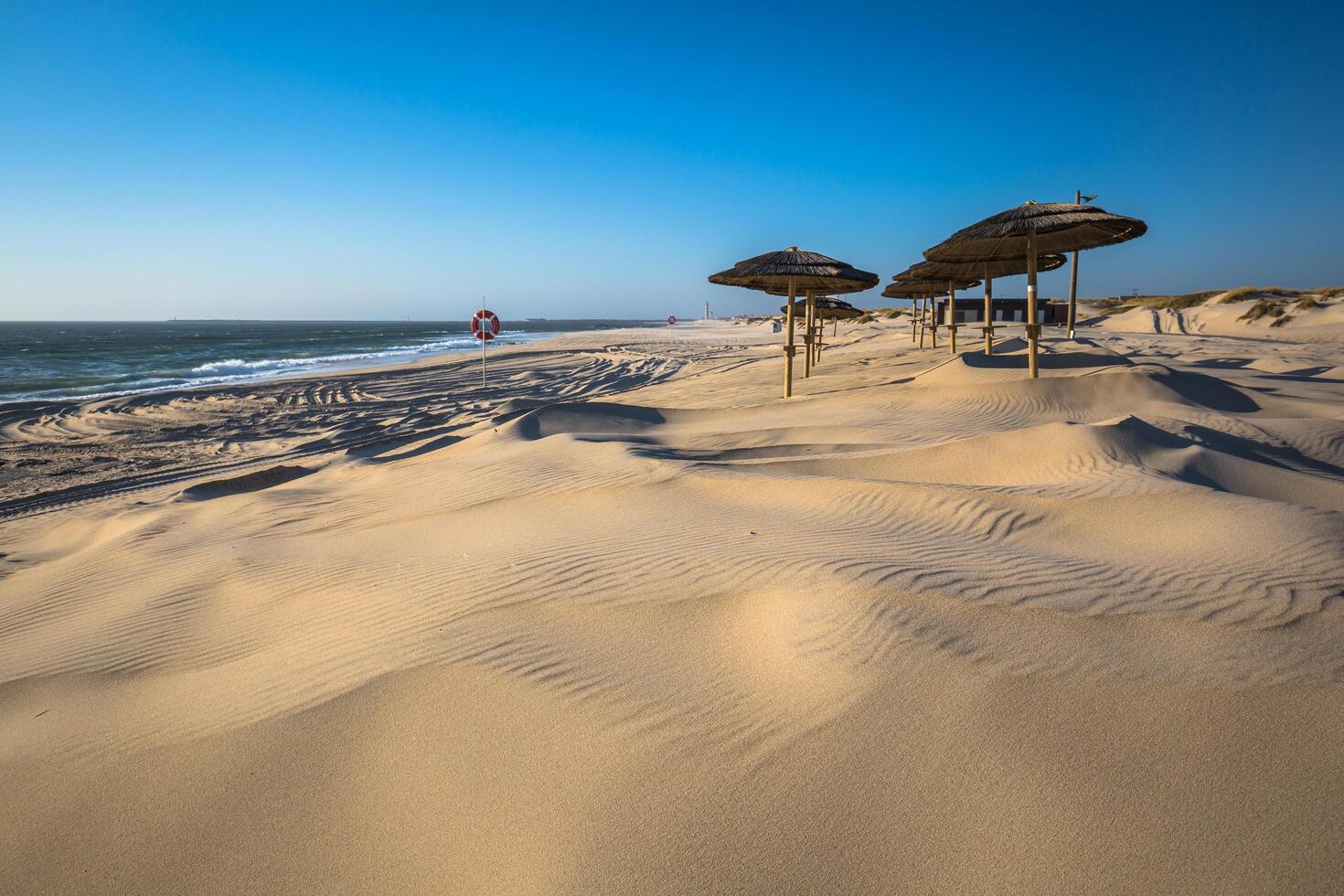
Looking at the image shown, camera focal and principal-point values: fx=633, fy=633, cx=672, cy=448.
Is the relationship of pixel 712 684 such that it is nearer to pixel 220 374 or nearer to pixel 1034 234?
pixel 1034 234

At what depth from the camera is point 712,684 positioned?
2404mm

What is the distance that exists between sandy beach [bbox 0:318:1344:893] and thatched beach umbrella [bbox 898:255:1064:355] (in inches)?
348

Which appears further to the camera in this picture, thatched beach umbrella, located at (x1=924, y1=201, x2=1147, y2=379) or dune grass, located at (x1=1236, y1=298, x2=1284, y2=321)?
dune grass, located at (x1=1236, y1=298, x2=1284, y2=321)

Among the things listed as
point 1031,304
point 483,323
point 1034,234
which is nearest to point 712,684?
point 1034,234

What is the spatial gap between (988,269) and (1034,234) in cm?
636

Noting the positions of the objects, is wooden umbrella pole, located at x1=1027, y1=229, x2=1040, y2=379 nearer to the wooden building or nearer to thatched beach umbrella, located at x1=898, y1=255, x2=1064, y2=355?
A: thatched beach umbrella, located at x1=898, y1=255, x2=1064, y2=355

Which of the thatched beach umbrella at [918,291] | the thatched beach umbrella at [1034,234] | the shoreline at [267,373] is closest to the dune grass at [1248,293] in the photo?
the thatched beach umbrella at [918,291]

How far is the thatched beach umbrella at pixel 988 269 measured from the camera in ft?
43.6

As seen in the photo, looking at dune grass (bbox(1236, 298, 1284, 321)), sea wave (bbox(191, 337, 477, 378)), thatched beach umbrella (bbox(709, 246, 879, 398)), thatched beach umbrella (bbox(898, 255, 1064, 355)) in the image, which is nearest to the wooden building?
dune grass (bbox(1236, 298, 1284, 321))

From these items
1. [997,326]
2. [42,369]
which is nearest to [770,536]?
[997,326]

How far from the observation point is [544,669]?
2.55m

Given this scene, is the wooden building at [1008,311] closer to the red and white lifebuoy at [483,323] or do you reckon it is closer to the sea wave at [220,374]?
the red and white lifebuoy at [483,323]

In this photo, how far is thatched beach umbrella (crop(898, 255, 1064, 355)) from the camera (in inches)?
523

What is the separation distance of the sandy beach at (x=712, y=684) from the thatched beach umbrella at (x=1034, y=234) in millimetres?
3735
